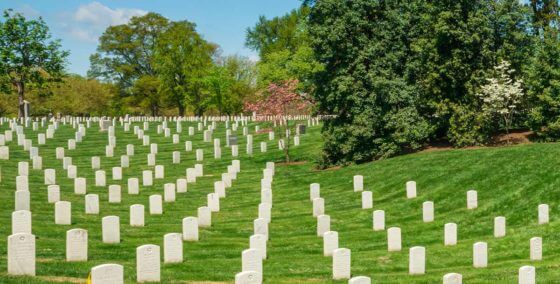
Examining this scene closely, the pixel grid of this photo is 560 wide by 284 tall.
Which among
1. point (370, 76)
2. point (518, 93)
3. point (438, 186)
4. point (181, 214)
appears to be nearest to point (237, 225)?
point (181, 214)

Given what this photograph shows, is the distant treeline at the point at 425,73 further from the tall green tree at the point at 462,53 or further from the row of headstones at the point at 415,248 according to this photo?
the row of headstones at the point at 415,248

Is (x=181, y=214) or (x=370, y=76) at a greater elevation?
(x=370, y=76)

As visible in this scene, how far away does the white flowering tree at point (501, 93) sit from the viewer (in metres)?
39.8

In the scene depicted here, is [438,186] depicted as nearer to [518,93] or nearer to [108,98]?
[518,93]

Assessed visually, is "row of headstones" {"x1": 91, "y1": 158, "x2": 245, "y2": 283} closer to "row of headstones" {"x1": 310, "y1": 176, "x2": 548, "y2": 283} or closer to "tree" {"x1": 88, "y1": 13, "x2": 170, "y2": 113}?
"row of headstones" {"x1": 310, "y1": 176, "x2": 548, "y2": 283}

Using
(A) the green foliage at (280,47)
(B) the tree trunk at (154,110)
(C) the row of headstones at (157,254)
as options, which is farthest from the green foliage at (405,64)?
(B) the tree trunk at (154,110)

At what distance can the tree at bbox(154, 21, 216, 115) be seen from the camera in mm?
94000

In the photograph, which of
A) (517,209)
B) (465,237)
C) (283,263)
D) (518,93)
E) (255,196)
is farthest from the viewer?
(518,93)

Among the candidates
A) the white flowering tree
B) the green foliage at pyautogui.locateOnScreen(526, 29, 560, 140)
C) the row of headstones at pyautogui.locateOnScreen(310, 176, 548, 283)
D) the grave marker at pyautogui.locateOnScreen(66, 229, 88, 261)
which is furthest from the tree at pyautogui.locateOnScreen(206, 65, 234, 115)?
the grave marker at pyautogui.locateOnScreen(66, 229, 88, 261)

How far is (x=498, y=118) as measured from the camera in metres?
43.2

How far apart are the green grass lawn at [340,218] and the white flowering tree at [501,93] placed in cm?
465

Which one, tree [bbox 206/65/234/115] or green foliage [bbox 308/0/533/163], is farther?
tree [bbox 206/65/234/115]

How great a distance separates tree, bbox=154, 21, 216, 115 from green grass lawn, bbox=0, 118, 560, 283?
49.8 meters

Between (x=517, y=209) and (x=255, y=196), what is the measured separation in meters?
12.4
